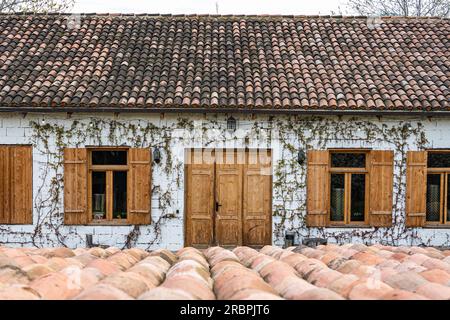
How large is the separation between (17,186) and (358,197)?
7.16 m

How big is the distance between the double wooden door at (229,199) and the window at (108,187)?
1357mm

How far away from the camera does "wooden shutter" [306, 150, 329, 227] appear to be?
1234 cm

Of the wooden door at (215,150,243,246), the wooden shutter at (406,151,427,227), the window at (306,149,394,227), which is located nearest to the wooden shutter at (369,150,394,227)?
the window at (306,149,394,227)

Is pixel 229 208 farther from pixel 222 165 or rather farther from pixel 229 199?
pixel 222 165

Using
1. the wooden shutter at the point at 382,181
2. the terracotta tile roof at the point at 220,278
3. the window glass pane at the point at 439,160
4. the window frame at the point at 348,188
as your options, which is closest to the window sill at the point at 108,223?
the window frame at the point at 348,188

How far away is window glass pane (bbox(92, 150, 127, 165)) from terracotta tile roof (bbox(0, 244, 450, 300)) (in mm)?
6886

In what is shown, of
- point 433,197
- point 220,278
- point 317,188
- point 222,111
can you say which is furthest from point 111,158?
point 220,278

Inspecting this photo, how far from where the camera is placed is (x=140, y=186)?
485 inches

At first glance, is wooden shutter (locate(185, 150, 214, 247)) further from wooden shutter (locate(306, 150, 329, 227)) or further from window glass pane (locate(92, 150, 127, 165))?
wooden shutter (locate(306, 150, 329, 227))

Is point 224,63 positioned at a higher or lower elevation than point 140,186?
higher

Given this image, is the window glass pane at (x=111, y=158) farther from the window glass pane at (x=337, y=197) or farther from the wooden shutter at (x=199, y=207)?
the window glass pane at (x=337, y=197)

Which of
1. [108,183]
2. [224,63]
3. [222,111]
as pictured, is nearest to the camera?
[222,111]

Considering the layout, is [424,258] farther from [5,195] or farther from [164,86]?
[5,195]

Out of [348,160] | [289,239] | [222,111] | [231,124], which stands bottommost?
[289,239]
